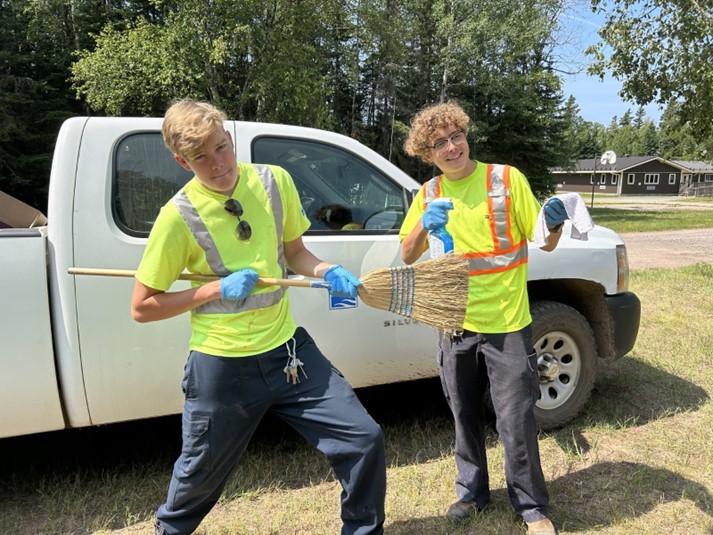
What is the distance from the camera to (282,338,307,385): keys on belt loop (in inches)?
79.7

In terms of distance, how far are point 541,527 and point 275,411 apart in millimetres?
1328

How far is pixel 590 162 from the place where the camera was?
71.1m

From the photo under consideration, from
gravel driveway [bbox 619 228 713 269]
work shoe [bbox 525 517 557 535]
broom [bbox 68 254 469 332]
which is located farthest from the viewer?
gravel driveway [bbox 619 228 713 269]

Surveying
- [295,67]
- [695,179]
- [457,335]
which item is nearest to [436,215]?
[457,335]

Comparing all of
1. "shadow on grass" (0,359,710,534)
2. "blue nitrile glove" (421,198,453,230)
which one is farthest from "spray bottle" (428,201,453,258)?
"shadow on grass" (0,359,710,534)

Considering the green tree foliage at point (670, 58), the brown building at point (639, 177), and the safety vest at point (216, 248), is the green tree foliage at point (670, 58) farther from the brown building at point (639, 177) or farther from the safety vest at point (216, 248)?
the brown building at point (639, 177)

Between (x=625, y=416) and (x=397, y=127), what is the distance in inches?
944

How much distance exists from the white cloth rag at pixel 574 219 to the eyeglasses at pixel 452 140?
1.49 ft

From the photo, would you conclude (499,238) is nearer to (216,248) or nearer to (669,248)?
(216,248)

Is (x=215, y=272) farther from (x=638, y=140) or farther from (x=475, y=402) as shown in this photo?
(x=638, y=140)

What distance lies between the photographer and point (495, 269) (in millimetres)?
2430

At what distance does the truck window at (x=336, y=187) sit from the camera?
9.88ft

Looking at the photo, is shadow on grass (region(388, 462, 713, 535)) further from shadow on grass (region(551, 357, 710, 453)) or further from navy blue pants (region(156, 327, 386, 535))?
navy blue pants (region(156, 327, 386, 535))

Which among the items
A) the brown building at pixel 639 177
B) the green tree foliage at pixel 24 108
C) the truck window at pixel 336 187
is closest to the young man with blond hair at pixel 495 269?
the truck window at pixel 336 187
